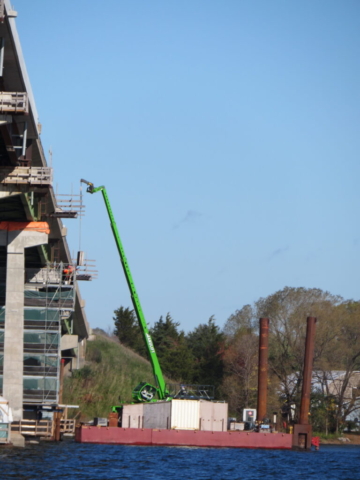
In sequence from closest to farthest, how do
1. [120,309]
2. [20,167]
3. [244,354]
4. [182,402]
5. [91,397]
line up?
[20,167] → [182,402] → [91,397] → [244,354] → [120,309]

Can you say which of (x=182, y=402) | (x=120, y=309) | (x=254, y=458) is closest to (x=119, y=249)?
(x=182, y=402)

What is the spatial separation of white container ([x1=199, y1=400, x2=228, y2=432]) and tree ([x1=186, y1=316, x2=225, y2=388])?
4093cm

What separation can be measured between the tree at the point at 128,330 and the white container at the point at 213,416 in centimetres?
6621

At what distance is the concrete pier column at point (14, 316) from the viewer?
55.5 meters

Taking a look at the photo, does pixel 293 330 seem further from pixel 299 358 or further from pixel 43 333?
pixel 43 333

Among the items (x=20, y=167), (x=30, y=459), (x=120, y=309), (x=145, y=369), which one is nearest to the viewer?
(x=30, y=459)

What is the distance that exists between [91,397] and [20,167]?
4937cm

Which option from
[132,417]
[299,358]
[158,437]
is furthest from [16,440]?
[299,358]

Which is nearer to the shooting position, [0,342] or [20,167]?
[20,167]

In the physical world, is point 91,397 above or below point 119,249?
below

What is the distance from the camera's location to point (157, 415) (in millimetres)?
68000

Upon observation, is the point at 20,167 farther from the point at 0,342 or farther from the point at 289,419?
the point at 289,419

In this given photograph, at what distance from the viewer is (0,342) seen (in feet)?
200

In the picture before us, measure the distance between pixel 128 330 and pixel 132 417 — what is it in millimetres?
71905
